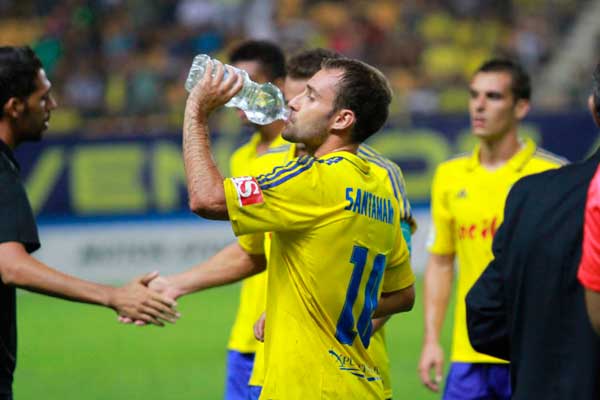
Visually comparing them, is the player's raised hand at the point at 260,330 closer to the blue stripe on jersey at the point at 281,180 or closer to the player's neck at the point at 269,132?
the blue stripe on jersey at the point at 281,180

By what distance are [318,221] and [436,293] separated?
2.49 meters

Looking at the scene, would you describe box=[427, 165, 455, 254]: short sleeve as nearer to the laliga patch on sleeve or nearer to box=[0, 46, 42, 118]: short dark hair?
box=[0, 46, 42, 118]: short dark hair

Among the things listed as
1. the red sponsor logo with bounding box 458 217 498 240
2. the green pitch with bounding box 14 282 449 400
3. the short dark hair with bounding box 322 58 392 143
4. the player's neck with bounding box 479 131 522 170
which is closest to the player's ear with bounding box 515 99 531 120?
the player's neck with bounding box 479 131 522 170

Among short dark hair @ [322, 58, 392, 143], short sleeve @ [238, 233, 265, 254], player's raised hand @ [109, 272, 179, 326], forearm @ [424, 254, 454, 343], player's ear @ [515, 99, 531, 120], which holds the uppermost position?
short dark hair @ [322, 58, 392, 143]

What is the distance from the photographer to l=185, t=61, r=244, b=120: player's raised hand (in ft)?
13.1

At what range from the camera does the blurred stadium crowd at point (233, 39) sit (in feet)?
54.1

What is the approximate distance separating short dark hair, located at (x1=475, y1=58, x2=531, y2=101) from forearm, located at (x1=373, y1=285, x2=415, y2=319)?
2.43m

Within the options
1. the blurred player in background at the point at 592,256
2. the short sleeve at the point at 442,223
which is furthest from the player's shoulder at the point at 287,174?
the short sleeve at the point at 442,223

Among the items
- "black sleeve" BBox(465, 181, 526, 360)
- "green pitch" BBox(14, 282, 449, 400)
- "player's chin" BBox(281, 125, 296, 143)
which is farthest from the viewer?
"green pitch" BBox(14, 282, 449, 400)

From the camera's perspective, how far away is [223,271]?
16.6ft

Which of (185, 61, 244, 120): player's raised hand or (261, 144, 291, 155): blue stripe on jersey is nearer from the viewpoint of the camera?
(185, 61, 244, 120): player's raised hand

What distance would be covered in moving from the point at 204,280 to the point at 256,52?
1.74 meters

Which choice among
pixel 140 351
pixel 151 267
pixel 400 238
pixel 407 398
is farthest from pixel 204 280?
pixel 151 267

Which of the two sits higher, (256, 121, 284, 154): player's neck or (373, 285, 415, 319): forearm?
(256, 121, 284, 154): player's neck
